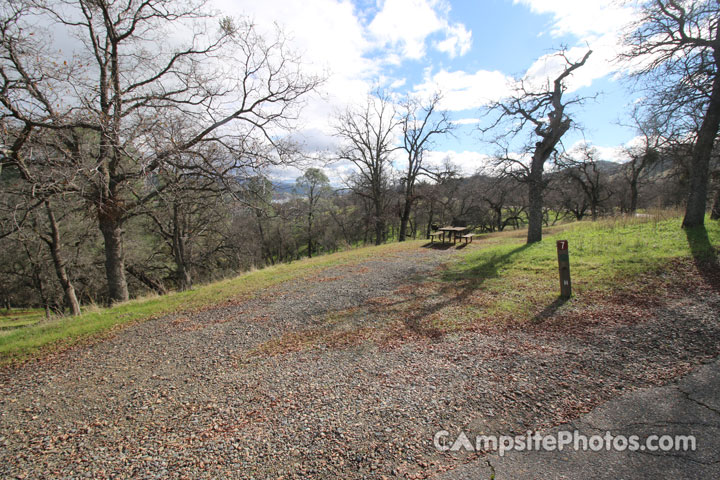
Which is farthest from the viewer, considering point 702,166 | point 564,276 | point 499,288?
point 702,166

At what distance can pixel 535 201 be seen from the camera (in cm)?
1202

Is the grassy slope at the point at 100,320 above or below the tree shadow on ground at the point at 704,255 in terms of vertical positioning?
below

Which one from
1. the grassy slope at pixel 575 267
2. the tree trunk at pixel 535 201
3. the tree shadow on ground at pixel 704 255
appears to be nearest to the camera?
the tree shadow on ground at pixel 704 255

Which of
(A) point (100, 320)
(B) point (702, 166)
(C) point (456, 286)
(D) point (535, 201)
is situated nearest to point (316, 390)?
(C) point (456, 286)

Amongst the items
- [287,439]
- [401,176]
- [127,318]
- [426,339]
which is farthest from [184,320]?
[401,176]

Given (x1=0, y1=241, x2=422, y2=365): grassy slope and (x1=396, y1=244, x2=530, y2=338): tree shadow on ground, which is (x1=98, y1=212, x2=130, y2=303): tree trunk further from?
(x1=396, y1=244, x2=530, y2=338): tree shadow on ground

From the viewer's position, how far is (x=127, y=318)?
653 centimetres

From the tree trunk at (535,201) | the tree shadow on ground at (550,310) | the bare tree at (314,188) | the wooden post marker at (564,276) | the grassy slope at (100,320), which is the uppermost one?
the bare tree at (314,188)

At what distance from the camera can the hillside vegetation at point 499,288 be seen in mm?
5496

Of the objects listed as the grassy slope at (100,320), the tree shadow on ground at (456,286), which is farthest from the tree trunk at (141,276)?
the tree shadow on ground at (456,286)

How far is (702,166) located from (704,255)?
4088 millimetres

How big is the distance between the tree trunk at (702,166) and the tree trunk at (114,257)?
1744 cm

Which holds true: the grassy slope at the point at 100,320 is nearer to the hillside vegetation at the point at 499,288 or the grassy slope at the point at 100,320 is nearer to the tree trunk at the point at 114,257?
the hillside vegetation at the point at 499,288

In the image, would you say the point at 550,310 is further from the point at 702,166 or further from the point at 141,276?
the point at 141,276
